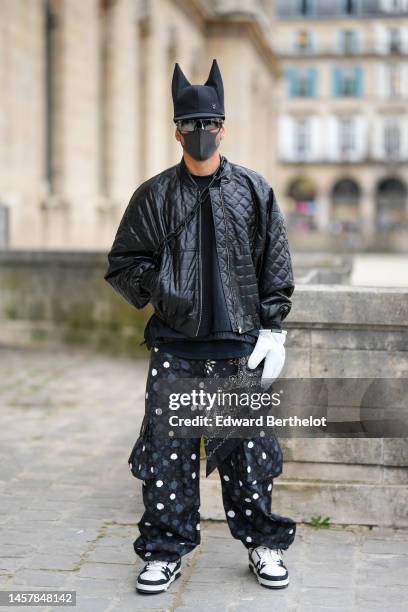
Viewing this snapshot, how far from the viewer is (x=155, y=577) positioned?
427 centimetres

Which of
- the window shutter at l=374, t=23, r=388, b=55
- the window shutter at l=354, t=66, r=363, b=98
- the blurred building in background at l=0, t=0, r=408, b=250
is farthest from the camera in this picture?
the window shutter at l=374, t=23, r=388, b=55

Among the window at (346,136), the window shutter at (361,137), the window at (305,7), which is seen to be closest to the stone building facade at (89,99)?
the window at (346,136)

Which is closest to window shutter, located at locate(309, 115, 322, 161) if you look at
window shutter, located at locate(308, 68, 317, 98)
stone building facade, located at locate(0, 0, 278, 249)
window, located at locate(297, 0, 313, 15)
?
window shutter, located at locate(308, 68, 317, 98)

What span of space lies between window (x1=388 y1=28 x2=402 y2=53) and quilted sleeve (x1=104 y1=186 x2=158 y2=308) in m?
70.4

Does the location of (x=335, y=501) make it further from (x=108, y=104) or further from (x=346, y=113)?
(x=346, y=113)

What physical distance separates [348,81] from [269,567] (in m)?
69.5

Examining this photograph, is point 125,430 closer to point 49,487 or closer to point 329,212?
point 49,487

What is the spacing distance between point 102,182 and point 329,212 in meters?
51.2

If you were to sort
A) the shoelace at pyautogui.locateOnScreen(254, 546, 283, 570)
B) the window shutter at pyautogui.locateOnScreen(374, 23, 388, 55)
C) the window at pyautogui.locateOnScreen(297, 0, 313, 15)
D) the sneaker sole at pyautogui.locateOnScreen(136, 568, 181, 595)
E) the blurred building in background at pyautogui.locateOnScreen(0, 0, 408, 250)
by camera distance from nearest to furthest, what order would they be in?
1. the sneaker sole at pyautogui.locateOnScreen(136, 568, 181, 595)
2. the shoelace at pyautogui.locateOnScreen(254, 546, 283, 570)
3. the blurred building in background at pyautogui.locateOnScreen(0, 0, 408, 250)
4. the window shutter at pyautogui.locateOnScreen(374, 23, 388, 55)
5. the window at pyautogui.locateOnScreen(297, 0, 313, 15)

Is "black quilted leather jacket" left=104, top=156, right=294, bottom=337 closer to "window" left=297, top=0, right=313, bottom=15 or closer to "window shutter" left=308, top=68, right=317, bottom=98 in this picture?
"window shutter" left=308, top=68, right=317, bottom=98

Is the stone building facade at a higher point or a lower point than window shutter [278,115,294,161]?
lower

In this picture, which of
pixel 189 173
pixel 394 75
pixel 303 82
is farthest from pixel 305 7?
pixel 189 173

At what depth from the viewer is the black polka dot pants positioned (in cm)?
425

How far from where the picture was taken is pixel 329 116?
70062 millimetres
